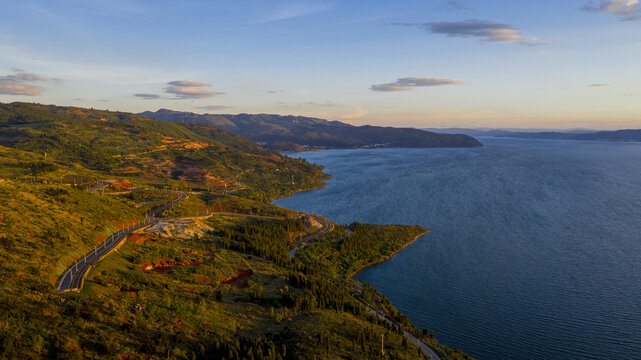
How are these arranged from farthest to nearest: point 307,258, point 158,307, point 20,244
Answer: point 307,258 < point 20,244 < point 158,307

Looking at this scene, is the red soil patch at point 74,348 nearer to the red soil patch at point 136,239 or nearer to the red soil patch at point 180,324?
the red soil patch at point 180,324

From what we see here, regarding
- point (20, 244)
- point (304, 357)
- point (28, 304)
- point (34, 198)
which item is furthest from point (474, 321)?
point (34, 198)

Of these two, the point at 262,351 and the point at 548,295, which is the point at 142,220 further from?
the point at 548,295

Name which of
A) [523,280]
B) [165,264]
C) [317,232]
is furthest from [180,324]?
[523,280]

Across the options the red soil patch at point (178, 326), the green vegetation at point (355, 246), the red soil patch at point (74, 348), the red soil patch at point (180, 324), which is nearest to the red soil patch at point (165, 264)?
the red soil patch at point (180, 324)

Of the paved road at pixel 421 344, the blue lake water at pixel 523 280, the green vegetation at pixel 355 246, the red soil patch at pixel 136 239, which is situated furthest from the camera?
the green vegetation at pixel 355 246

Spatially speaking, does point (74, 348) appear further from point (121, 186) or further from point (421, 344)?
point (121, 186)
